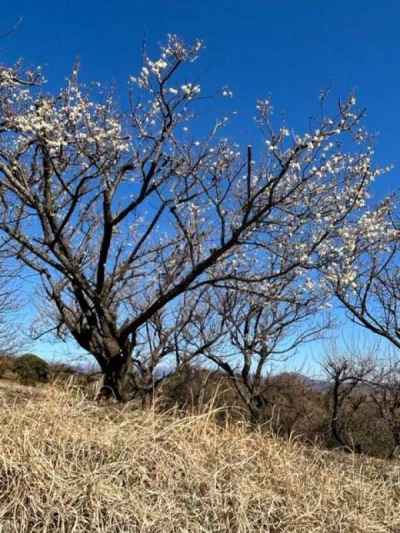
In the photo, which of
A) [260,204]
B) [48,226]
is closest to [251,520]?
[260,204]

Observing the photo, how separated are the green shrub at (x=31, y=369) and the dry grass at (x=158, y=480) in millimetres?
14205

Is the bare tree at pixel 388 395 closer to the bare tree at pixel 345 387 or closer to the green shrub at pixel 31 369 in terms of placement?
the bare tree at pixel 345 387

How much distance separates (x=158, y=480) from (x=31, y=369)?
637 inches

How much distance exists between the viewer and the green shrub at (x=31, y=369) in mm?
18133

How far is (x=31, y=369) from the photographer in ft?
61.3

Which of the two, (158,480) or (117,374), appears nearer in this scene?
(158,480)

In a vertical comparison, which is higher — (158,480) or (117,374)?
(117,374)

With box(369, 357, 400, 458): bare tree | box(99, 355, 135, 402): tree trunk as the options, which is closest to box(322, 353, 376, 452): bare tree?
box(369, 357, 400, 458): bare tree

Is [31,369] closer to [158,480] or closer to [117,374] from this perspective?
[117,374]

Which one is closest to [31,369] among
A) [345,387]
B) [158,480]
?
[345,387]

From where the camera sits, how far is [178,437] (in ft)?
13.8

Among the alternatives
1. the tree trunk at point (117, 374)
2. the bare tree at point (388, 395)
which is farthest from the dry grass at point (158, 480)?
the bare tree at point (388, 395)

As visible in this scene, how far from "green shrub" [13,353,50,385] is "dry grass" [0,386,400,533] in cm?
1421

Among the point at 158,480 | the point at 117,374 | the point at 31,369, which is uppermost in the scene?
the point at 31,369
